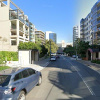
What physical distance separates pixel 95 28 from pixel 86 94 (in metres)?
42.1

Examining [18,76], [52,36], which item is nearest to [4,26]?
[18,76]

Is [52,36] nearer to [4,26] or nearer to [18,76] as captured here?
[4,26]

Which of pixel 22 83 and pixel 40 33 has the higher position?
pixel 40 33

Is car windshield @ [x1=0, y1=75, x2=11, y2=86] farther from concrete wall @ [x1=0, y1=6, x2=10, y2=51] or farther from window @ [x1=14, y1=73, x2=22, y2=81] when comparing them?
concrete wall @ [x1=0, y1=6, x2=10, y2=51]

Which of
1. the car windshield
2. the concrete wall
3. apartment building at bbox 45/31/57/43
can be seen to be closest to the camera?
the car windshield

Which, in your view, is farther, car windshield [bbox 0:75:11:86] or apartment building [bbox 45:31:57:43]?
apartment building [bbox 45:31:57:43]

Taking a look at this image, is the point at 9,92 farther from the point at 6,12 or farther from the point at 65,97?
the point at 6,12

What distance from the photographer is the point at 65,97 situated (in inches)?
181

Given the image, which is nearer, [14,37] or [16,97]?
[16,97]

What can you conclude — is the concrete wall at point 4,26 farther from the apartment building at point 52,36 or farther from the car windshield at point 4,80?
the apartment building at point 52,36

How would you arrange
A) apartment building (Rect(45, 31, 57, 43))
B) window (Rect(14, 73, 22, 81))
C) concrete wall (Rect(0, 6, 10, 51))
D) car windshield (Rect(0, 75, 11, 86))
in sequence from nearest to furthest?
1. car windshield (Rect(0, 75, 11, 86))
2. window (Rect(14, 73, 22, 81))
3. concrete wall (Rect(0, 6, 10, 51))
4. apartment building (Rect(45, 31, 57, 43))

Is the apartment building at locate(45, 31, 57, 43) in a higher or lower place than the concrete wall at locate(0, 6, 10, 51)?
higher

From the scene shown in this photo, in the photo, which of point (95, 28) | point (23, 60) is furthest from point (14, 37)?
point (95, 28)

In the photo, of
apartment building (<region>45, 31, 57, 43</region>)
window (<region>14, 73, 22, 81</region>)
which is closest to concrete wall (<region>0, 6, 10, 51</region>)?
window (<region>14, 73, 22, 81</region>)
